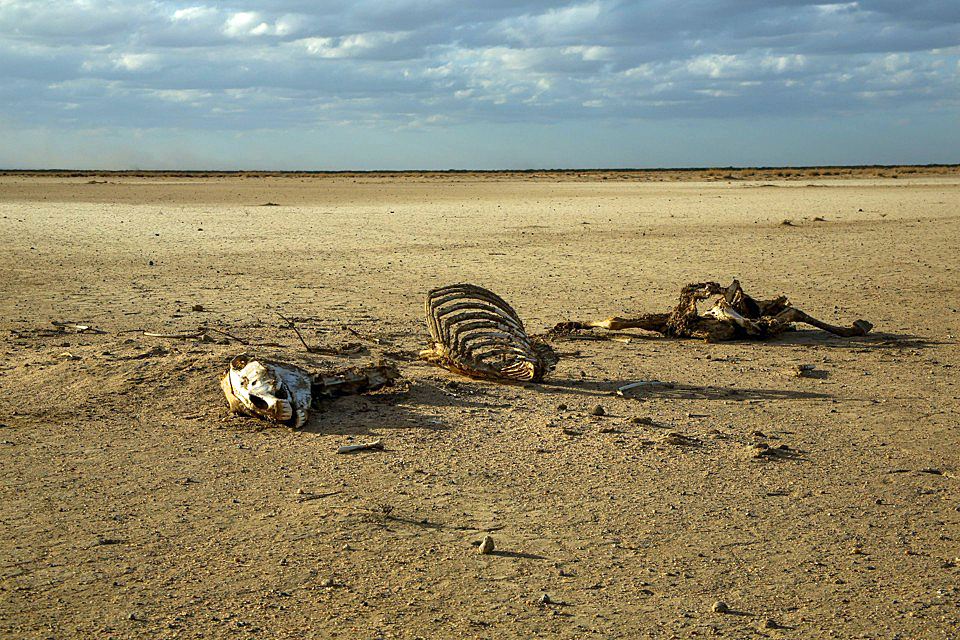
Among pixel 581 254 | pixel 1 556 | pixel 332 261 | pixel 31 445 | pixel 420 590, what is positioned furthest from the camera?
pixel 581 254

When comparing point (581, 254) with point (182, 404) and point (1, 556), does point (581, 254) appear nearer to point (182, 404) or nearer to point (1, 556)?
point (182, 404)

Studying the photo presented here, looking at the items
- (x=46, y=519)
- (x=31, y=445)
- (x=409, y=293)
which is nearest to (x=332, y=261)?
(x=409, y=293)

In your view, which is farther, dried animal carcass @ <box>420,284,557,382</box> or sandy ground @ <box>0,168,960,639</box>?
dried animal carcass @ <box>420,284,557,382</box>

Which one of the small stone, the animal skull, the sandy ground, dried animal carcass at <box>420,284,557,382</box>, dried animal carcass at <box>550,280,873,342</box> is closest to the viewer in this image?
the sandy ground

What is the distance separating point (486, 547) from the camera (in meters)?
4.48

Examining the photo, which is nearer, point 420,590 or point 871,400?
point 420,590

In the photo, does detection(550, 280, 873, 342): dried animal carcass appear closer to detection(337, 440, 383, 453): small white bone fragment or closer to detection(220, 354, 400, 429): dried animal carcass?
detection(220, 354, 400, 429): dried animal carcass

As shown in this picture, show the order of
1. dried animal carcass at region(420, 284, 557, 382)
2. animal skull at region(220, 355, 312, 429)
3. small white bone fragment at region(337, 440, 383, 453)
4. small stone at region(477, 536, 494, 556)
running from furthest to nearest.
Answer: dried animal carcass at region(420, 284, 557, 382) < animal skull at region(220, 355, 312, 429) < small white bone fragment at region(337, 440, 383, 453) < small stone at region(477, 536, 494, 556)

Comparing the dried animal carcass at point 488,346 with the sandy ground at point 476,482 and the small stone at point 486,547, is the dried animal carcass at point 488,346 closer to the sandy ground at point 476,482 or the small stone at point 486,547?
the sandy ground at point 476,482

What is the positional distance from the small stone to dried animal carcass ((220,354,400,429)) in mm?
2175

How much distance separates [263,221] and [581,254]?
32.7ft

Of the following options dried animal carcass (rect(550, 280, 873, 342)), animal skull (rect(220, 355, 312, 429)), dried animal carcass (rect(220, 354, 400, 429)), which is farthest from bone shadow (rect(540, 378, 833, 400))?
animal skull (rect(220, 355, 312, 429))

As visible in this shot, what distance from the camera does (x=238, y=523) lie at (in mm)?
4820

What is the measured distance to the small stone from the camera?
4477 millimetres
